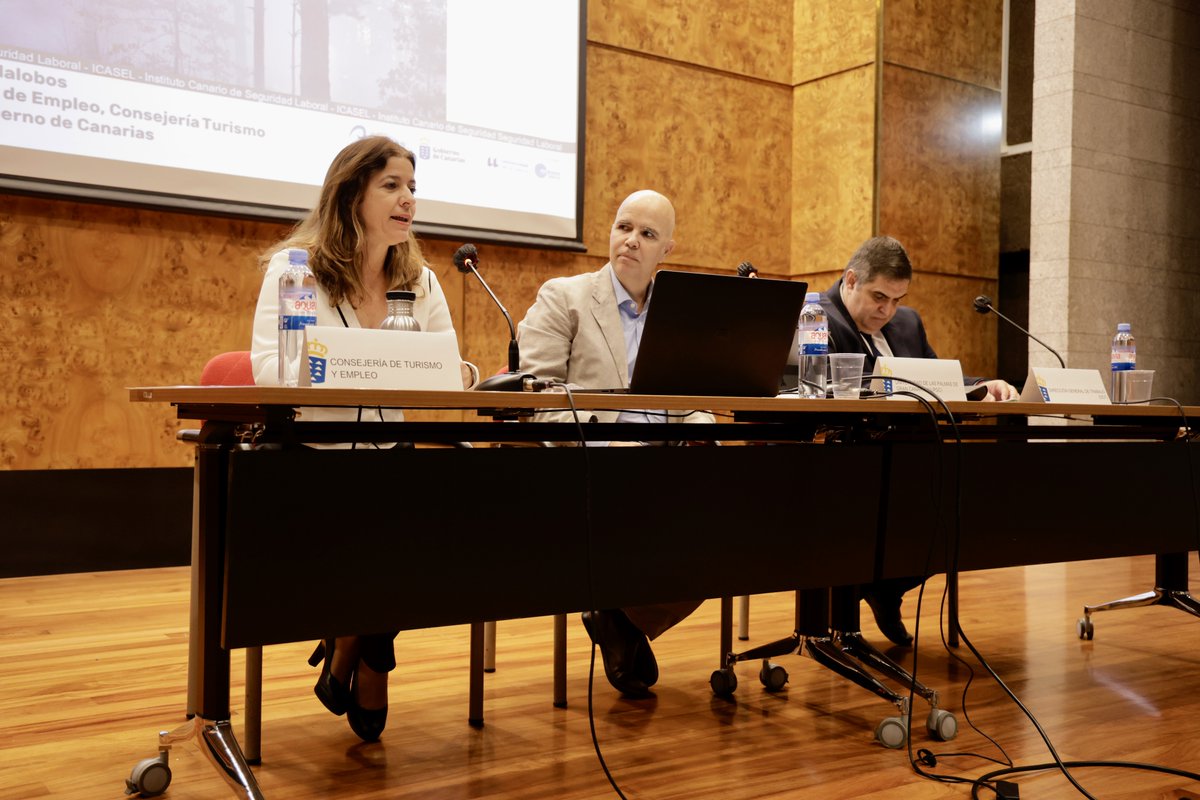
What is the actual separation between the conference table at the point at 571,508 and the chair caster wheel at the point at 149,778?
29 mm

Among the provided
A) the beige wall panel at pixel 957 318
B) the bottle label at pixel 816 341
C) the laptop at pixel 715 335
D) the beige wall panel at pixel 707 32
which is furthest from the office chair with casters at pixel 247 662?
the beige wall panel at pixel 957 318

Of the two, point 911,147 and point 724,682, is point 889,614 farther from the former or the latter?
point 911,147

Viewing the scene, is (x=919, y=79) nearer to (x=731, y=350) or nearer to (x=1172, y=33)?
(x=1172, y=33)

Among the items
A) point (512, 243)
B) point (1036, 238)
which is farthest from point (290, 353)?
point (1036, 238)

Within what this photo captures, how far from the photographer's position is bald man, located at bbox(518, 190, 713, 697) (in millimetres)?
2357

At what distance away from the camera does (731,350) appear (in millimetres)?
1764

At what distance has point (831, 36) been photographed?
212 inches

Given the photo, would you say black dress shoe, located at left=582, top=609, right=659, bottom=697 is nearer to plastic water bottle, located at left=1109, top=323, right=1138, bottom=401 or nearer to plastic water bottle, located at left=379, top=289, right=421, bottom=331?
plastic water bottle, located at left=379, top=289, right=421, bottom=331

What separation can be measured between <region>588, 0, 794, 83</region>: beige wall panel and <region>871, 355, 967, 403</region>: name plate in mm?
3175

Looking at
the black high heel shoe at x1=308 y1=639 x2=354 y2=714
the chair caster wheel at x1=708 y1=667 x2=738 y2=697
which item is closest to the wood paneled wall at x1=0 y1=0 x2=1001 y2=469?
the black high heel shoe at x1=308 y1=639 x2=354 y2=714

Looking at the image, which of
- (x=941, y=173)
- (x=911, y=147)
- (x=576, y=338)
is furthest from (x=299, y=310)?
(x=941, y=173)

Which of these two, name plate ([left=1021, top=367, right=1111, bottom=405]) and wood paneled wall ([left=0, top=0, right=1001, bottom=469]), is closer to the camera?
name plate ([left=1021, top=367, right=1111, bottom=405])

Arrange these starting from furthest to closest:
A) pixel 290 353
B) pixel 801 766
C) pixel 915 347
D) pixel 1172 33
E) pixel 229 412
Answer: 1. pixel 1172 33
2. pixel 915 347
3. pixel 801 766
4. pixel 290 353
5. pixel 229 412

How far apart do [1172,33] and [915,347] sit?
383 cm
